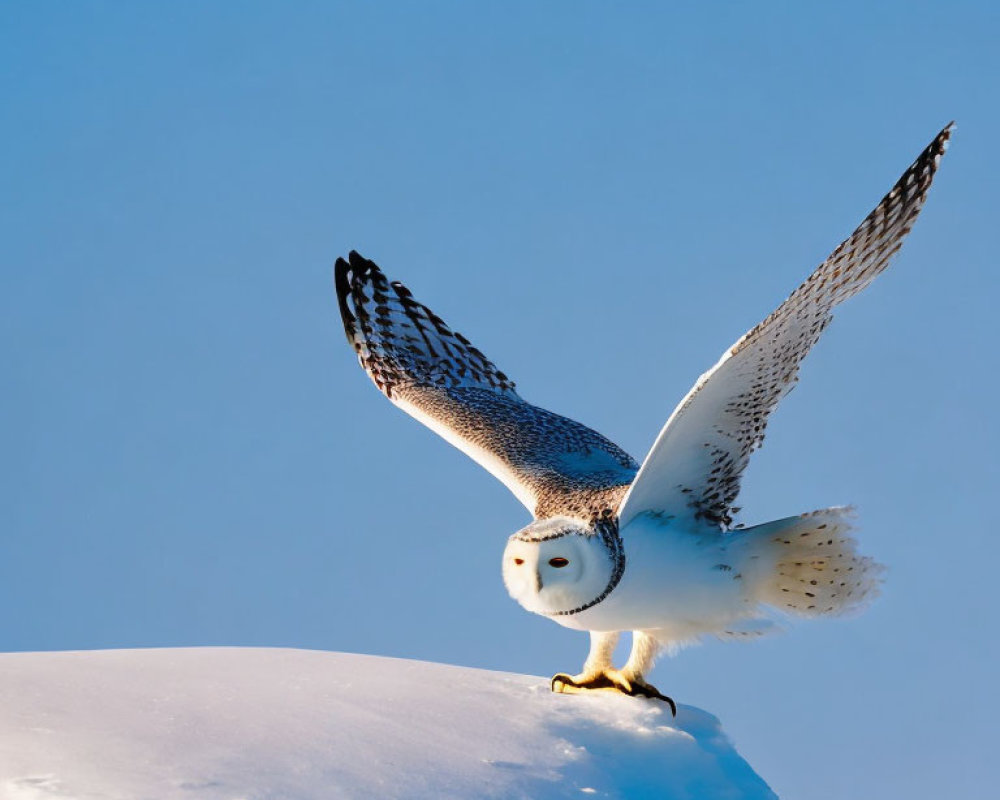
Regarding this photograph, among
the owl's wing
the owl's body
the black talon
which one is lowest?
the black talon

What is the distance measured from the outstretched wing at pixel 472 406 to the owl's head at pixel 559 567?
304 mm

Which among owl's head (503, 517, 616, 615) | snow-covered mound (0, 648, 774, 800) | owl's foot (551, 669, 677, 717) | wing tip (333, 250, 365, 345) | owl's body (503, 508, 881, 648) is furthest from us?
wing tip (333, 250, 365, 345)

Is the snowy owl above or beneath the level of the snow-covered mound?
above

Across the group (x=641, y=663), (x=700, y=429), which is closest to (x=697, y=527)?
(x=700, y=429)

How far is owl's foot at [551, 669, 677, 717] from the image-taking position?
5.85 metres

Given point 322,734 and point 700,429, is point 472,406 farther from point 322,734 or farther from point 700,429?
point 322,734

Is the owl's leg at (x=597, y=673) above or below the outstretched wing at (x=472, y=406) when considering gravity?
below

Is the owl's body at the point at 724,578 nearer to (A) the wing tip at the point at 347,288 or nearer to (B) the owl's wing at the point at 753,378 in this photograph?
(B) the owl's wing at the point at 753,378

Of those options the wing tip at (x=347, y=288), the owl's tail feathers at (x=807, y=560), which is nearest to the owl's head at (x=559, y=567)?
the owl's tail feathers at (x=807, y=560)

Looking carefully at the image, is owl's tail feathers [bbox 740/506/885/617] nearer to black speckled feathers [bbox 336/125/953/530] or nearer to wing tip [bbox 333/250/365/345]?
black speckled feathers [bbox 336/125/953/530]

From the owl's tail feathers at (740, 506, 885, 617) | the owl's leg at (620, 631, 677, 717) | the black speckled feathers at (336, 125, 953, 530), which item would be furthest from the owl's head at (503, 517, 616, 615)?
the owl's tail feathers at (740, 506, 885, 617)

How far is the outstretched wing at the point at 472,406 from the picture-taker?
6.31m

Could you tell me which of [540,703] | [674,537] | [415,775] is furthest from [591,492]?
[415,775]

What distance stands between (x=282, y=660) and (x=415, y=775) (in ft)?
Answer: 4.17
